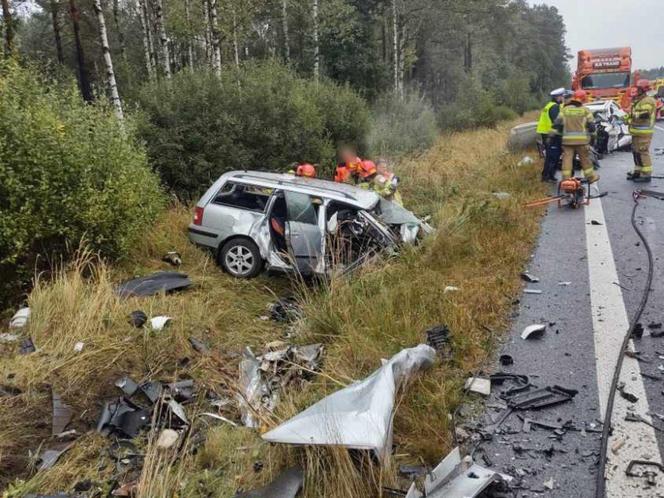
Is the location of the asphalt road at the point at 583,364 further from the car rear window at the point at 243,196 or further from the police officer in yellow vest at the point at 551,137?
the police officer in yellow vest at the point at 551,137

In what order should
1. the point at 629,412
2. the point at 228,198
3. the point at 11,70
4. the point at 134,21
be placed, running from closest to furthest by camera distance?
the point at 629,412 < the point at 11,70 < the point at 228,198 < the point at 134,21

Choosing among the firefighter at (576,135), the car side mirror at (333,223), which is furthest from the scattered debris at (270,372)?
the firefighter at (576,135)

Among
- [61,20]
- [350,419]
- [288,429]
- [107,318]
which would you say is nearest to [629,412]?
[350,419]

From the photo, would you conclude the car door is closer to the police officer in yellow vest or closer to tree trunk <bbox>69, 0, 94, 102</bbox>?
the police officer in yellow vest

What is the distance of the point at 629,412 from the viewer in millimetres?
3344

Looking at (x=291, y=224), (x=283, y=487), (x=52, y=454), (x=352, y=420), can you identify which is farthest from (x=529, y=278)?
(x=52, y=454)

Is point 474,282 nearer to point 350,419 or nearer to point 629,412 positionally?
point 629,412

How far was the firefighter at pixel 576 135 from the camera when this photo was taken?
974cm

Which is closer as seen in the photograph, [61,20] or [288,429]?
[288,429]

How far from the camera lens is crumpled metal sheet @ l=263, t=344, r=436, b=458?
2.79 m

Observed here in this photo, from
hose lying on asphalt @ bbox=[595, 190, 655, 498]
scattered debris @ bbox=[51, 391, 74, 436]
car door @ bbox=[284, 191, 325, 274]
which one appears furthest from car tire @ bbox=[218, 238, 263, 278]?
hose lying on asphalt @ bbox=[595, 190, 655, 498]

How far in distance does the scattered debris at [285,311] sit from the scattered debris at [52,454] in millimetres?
2354

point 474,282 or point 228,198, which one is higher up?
point 228,198

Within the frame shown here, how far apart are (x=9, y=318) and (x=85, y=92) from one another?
1931cm
